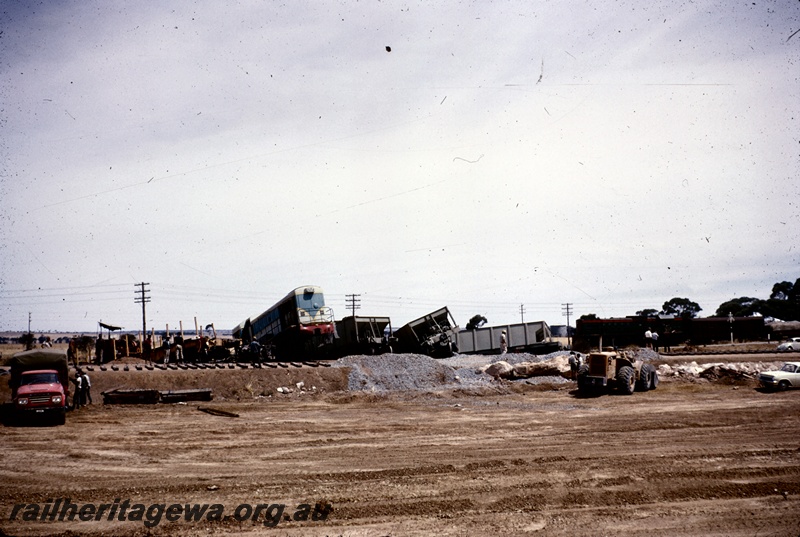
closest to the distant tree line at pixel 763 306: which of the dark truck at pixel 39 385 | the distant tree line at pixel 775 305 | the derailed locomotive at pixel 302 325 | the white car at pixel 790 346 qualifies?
the distant tree line at pixel 775 305

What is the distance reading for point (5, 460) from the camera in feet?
45.6

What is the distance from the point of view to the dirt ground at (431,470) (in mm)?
9016

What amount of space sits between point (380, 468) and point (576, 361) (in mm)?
22038

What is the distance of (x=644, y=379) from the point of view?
27.0 m

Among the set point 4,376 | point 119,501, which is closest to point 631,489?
point 119,501

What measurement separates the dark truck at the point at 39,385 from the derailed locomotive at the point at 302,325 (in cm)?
1662

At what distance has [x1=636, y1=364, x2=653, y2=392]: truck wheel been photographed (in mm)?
27031

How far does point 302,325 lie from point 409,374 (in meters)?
9.44

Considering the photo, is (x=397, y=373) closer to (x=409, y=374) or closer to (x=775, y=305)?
(x=409, y=374)

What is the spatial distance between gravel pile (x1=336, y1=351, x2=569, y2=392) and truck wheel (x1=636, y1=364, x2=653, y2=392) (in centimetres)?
449

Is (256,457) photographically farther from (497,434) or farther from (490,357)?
(490,357)

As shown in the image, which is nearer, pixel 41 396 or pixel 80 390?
pixel 41 396

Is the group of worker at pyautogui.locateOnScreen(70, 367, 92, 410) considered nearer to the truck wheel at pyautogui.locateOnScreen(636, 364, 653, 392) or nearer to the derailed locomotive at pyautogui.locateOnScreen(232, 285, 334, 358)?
the derailed locomotive at pyautogui.locateOnScreen(232, 285, 334, 358)

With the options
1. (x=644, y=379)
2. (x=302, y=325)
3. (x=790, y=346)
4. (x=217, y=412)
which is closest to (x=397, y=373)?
(x=302, y=325)
